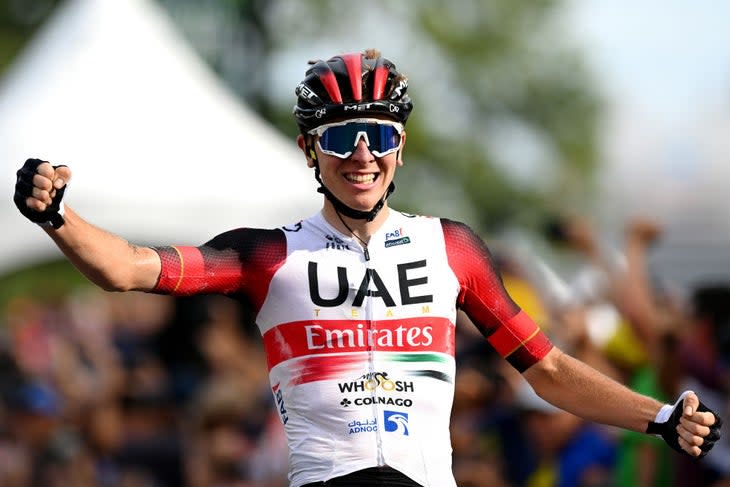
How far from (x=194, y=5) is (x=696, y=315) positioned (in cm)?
2760

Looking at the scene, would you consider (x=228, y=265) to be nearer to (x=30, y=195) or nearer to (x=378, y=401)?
(x=378, y=401)

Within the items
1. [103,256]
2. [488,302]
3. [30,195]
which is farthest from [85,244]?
[488,302]

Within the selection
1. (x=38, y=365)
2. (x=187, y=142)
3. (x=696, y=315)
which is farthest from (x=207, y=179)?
(x=696, y=315)

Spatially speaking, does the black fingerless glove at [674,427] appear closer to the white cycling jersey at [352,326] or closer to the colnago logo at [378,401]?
the white cycling jersey at [352,326]

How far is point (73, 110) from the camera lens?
53.8ft

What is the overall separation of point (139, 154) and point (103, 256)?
1078cm

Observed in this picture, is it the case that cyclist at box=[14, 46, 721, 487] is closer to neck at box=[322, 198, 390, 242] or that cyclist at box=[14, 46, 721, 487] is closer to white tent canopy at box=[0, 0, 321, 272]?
neck at box=[322, 198, 390, 242]

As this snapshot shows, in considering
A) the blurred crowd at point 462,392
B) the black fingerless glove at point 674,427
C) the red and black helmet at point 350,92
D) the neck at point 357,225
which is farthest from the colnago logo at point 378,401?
the blurred crowd at point 462,392

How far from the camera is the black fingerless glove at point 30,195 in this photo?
17.9ft

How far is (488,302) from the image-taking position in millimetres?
6324

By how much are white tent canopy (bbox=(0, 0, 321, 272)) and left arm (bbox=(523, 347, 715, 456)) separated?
385 inches

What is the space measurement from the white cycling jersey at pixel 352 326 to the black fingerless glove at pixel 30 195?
0.58m

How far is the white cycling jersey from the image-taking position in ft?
19.5

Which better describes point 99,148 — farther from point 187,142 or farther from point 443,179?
point 443,179
